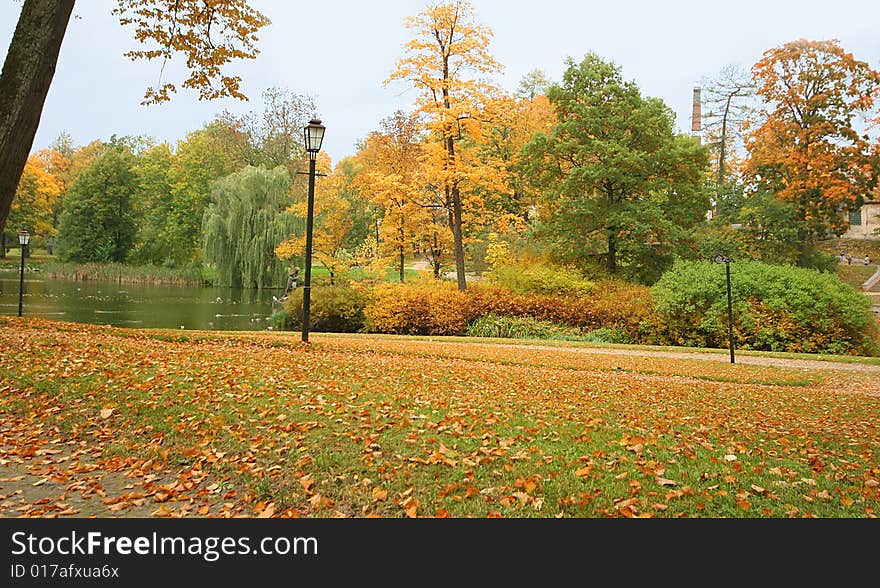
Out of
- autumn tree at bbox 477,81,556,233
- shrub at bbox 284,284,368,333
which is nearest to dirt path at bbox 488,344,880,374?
shrub at bbox 284,284,368,333

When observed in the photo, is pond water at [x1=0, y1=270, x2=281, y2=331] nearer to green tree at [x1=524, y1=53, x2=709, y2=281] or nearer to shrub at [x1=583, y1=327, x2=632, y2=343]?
shrub at [x1=583, y1=327, x2=632, y2=343]

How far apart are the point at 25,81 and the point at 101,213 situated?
41.3 m

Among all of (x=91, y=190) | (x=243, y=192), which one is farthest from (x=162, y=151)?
(x=243, y=192)

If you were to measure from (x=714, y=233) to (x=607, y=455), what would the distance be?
823 inches

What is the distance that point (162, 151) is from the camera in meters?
48.9

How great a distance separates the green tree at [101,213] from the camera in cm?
4116

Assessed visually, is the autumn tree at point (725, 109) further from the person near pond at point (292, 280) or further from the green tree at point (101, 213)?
the green tree at point (101, 213)

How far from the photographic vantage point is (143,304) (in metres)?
25.7

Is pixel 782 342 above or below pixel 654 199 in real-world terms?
below

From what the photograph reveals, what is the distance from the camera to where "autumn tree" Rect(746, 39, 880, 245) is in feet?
71.7

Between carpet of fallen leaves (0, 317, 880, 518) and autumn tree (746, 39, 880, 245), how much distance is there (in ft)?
55.7

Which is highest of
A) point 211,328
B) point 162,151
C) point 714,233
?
point 162,151

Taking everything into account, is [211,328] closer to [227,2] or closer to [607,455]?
[227,2]

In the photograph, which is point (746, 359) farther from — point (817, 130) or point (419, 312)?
point (817, 130)
